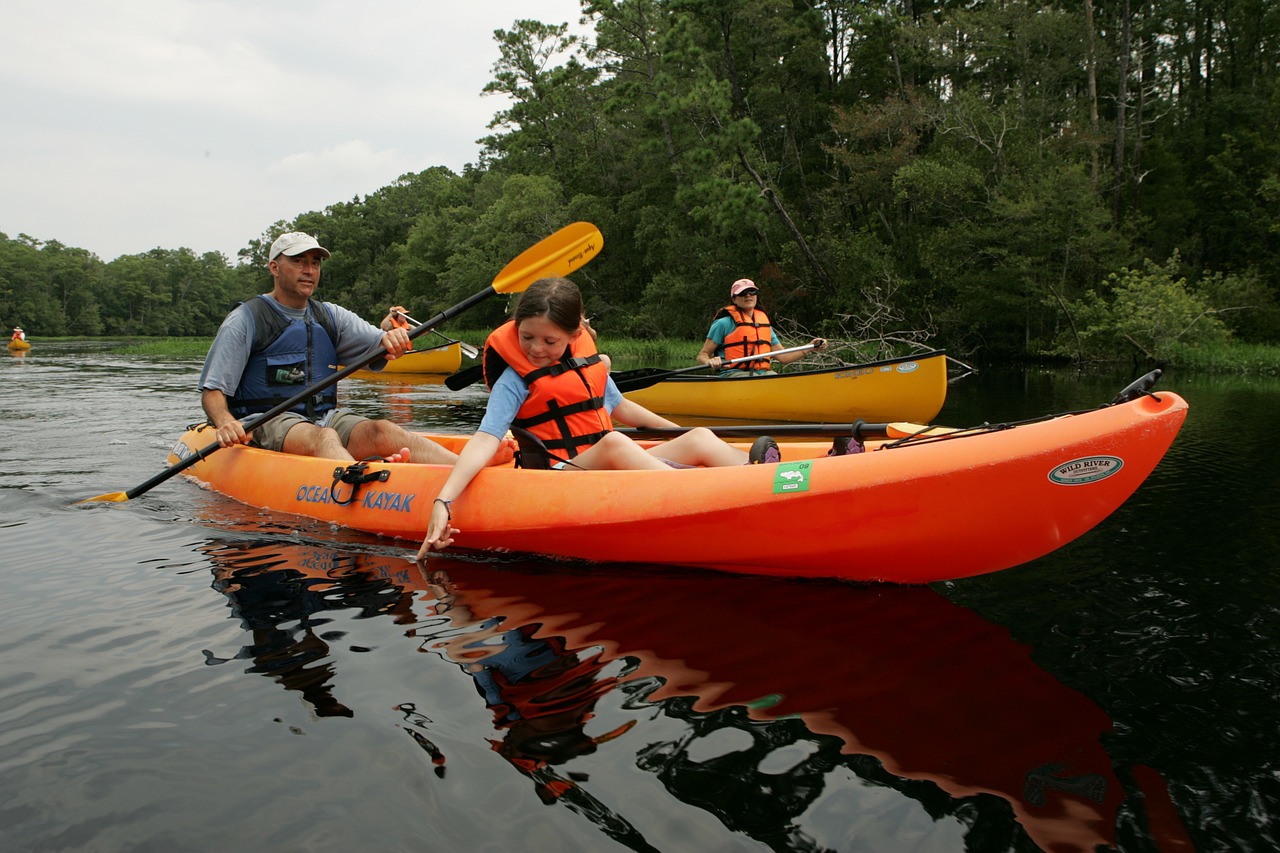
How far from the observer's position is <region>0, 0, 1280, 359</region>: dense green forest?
1925cm

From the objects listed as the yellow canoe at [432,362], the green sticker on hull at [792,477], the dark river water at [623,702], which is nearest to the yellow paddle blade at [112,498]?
the dark river water at [623,702]

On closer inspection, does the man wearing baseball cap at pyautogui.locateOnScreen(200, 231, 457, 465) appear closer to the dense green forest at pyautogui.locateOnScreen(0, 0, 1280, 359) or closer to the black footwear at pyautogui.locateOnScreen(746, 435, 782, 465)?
the black footwear at pyautogui.locateOnScreen(746, 435, 782, 465)

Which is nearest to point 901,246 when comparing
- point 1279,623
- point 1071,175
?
point 1071,175

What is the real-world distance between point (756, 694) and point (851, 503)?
84 cm

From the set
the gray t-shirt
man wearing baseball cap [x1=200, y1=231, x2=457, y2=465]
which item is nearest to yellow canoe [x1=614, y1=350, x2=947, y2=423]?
man wearing baseball cap [x1=200, y1=231, x2=457, y2=465]

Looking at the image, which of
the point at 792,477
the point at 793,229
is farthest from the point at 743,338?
the point at 793,229

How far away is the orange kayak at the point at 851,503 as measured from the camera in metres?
2.66

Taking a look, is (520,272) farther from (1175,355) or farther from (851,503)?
(1175,355)

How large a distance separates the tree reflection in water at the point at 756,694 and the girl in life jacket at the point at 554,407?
485 mm

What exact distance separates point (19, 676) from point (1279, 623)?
161 inches

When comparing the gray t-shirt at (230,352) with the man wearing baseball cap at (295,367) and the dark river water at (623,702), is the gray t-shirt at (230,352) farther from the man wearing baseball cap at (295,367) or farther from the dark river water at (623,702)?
the dark river water at (623,702)

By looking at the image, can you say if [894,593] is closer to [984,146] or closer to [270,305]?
[270,305]

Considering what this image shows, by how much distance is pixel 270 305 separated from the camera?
4.78m

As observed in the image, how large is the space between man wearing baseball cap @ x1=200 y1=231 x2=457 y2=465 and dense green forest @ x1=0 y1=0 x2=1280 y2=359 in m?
13.2
